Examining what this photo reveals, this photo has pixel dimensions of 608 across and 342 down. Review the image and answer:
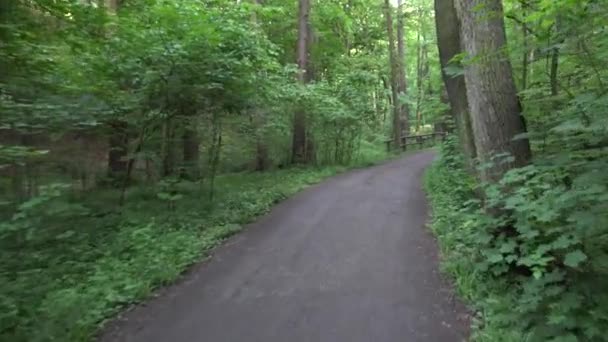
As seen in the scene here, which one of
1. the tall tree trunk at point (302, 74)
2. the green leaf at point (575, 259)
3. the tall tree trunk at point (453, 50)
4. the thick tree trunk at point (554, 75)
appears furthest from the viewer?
the tall tree trunk at point (302, 74)

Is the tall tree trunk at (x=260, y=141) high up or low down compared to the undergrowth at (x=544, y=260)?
up

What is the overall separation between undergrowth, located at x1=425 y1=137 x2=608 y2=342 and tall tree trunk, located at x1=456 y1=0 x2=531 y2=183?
541mm

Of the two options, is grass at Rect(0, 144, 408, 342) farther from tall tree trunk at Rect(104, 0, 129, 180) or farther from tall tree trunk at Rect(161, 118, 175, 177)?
tall tree trunk at Rect(104, 0, 129, 180)

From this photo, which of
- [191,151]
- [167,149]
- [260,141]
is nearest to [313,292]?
[167,149]

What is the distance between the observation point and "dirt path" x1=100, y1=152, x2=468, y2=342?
447 cm

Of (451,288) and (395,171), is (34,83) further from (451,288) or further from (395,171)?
(395,171)

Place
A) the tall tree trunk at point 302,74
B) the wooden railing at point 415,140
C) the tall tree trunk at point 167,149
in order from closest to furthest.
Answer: the tall tree trunk at point 167,149
the tall tree trunk at point 302,74
the wooden railing at point 415,140

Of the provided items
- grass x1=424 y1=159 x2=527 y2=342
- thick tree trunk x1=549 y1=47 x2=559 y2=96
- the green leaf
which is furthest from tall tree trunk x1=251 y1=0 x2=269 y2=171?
the green leaf

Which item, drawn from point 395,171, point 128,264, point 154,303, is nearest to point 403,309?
point 154,303

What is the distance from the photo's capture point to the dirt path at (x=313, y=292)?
4.47m

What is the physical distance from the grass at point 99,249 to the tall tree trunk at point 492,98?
174 inches

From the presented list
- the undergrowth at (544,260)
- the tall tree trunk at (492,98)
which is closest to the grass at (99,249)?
the undergrowth at (544,260)

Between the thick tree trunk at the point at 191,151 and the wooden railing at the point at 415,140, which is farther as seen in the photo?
the wooden railing at the point at 415,140

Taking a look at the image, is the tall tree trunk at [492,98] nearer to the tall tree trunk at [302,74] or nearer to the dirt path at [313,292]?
the dirt path at [313,292]
